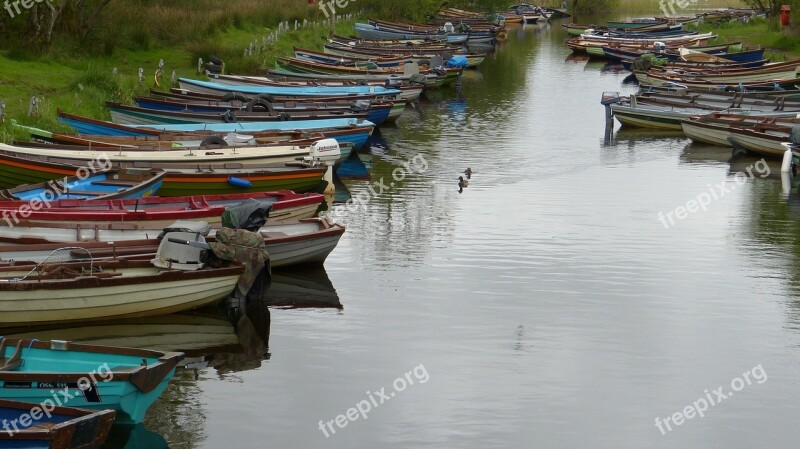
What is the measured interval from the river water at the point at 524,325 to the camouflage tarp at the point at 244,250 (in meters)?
0.75

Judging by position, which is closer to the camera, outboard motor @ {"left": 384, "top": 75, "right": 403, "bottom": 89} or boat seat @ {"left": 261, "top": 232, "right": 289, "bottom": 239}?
boat seat @ {"left": 261, "top": 232, "right": 289, "bottom": 239}

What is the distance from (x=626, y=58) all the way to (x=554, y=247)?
3906cm

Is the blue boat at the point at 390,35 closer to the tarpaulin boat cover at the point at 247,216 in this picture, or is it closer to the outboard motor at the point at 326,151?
the outboard motor at the point at 326,151

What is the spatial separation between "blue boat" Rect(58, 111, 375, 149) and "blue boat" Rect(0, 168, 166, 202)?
4.96 metres

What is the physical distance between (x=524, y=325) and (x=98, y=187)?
9.65 m

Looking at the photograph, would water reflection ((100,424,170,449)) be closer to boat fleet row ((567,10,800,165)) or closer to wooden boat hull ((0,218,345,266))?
wooden boat hull ((0,218,345,266))

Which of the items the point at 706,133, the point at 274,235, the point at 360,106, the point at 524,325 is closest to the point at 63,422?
the point at 524,325

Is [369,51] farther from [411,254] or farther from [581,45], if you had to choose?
[411,254]

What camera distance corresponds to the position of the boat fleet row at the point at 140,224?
1459cm

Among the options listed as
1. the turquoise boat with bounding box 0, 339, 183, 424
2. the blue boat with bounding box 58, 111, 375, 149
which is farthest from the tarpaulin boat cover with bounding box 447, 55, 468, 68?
the turquoise boat with bounding box 0, 339, 183, 424

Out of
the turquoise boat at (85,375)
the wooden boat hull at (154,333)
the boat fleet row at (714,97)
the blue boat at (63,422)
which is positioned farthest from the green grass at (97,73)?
the blue boat at (63,422)

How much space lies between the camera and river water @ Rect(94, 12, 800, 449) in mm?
16172

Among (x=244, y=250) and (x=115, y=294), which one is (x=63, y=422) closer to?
(x=115, y=294)

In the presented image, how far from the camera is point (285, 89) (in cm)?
4059
